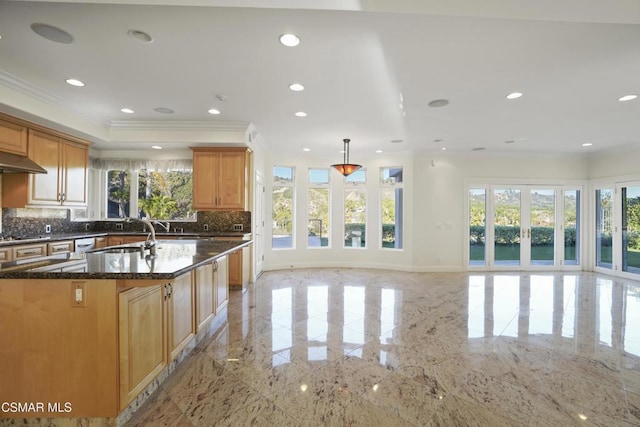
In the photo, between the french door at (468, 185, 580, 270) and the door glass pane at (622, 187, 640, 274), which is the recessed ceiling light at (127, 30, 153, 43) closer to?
the french door at (468, 185, 580, 270)

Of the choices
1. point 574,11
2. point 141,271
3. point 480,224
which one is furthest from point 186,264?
point 480,224

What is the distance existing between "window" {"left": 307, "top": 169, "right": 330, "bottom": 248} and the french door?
343cm

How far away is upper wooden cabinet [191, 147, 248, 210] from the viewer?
16.6 ft

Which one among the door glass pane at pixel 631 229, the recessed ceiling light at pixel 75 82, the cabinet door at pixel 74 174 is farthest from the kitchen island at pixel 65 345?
the door glass pane at pixel 631 229

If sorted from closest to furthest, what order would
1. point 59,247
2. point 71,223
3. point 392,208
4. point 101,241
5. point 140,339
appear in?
point 140,339 < point 59,247 < point 101,241 < point 71,223 < point 392,208

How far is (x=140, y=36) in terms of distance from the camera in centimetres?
238

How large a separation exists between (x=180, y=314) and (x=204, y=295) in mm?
489

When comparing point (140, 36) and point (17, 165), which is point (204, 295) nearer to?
point (140, 36)

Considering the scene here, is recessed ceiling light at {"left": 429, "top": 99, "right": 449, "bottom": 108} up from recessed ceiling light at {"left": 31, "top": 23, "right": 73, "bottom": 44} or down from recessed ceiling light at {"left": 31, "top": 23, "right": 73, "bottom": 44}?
up

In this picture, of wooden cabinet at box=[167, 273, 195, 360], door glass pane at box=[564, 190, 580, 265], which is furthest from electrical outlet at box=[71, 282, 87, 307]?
door glass pane at box=[564, 190, 580, 265]

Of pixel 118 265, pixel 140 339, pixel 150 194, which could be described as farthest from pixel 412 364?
pixel 150 194

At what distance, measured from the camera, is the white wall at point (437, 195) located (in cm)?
676

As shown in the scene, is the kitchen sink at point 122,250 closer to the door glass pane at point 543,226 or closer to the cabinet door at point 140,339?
the cabinet door at point 140,339

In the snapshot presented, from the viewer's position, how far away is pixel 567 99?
3.61 meters
